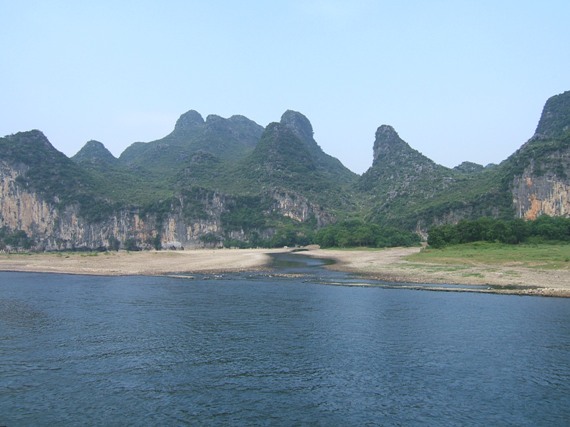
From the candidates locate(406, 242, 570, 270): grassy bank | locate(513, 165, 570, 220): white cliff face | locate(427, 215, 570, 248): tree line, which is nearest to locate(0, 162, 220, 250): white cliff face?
locate(427, 215, 570, 248): tree line

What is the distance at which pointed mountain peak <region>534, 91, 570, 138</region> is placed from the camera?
497 feet

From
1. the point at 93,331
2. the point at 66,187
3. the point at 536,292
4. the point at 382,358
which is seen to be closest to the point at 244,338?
the point at 382,358

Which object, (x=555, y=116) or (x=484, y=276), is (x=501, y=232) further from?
(x=555, y=116)

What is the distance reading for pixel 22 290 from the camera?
149 feet

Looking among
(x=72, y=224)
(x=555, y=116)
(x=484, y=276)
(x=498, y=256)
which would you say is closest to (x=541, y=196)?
(x=555, y=116)

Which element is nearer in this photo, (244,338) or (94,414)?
(94,414)

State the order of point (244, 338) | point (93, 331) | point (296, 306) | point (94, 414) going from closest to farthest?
1. point (94, 414)
2. point (244, 338)
3. point (93, 331)
4. point (296, 306)

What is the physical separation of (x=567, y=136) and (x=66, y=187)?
534 feet

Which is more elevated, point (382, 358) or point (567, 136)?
point (567, 136)

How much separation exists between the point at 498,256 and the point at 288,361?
159ft

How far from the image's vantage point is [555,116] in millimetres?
160375

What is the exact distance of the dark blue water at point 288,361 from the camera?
1551 centimetres

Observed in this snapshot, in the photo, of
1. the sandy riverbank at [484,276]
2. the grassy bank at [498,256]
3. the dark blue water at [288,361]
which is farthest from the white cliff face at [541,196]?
the dark blue water at [288,361]

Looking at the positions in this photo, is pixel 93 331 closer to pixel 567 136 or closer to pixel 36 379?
A: pixel 36 379
